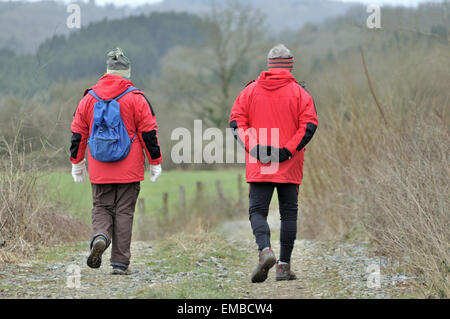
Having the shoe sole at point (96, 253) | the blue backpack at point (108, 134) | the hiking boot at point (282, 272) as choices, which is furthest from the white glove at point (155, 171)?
the hiking boot at point (282, 272)

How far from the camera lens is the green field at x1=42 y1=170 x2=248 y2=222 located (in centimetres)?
875

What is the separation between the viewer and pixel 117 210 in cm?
566

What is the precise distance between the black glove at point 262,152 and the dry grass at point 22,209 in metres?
2.65

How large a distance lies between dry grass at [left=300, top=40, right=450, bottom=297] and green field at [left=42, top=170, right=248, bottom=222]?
11.5 feet

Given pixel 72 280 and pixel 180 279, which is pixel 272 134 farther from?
pixel 72 280

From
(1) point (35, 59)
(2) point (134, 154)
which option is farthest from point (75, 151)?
(1) point (35, 59)

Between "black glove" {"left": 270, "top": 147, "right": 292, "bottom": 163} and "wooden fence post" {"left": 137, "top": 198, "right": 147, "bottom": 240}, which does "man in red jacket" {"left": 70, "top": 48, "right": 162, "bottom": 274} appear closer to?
"black glove" {"left": 270, "top": 147, "right": 292, "bottom": 163}

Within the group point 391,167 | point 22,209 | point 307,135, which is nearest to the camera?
point 307,135

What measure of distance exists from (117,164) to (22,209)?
6.07ft

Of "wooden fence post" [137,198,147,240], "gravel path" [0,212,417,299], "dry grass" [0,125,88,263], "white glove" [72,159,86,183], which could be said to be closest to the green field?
"dry grass" [0,125,88,263]

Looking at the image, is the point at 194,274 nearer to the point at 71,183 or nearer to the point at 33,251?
the point at 33,251

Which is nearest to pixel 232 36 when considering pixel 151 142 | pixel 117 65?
pixel 117 65

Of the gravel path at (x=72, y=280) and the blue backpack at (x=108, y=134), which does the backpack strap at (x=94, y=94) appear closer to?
the blue backpack at (x=108, y=134)

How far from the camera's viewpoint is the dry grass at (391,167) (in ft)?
17.5
